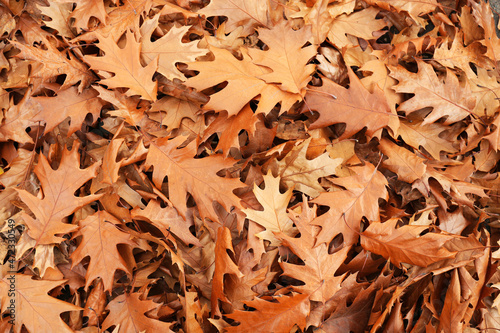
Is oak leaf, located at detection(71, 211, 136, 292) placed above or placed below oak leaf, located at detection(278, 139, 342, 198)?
below

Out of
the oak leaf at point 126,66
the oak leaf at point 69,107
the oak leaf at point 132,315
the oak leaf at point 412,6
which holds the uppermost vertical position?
the oak leaf at point 412,6

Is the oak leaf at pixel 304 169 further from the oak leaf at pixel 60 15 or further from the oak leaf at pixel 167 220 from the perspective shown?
the oak leaf at pixel 60 15

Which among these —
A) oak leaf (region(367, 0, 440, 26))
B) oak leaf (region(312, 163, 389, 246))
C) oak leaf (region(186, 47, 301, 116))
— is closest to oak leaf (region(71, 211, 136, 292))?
oak leaf (region(186, 47, 301, 116))

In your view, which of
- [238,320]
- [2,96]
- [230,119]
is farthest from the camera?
[2,96]

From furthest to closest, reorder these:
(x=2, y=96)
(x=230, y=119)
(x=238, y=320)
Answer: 1. (x=2, y=96)
2. (x=230, y=119)
3. (x=238, y=320)

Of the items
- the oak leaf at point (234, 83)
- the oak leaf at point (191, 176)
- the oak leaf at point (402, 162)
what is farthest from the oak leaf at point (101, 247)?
the oak leaf at point (402, 162)

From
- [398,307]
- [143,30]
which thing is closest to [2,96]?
[143,30]

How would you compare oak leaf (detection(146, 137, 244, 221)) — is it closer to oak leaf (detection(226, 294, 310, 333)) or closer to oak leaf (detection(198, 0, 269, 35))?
oak leaf (detection(226, 294, 310, 333))

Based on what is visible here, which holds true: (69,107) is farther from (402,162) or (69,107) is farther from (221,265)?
(402,162)

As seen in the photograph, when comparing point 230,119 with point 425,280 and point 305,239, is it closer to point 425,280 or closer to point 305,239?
point 305,239
